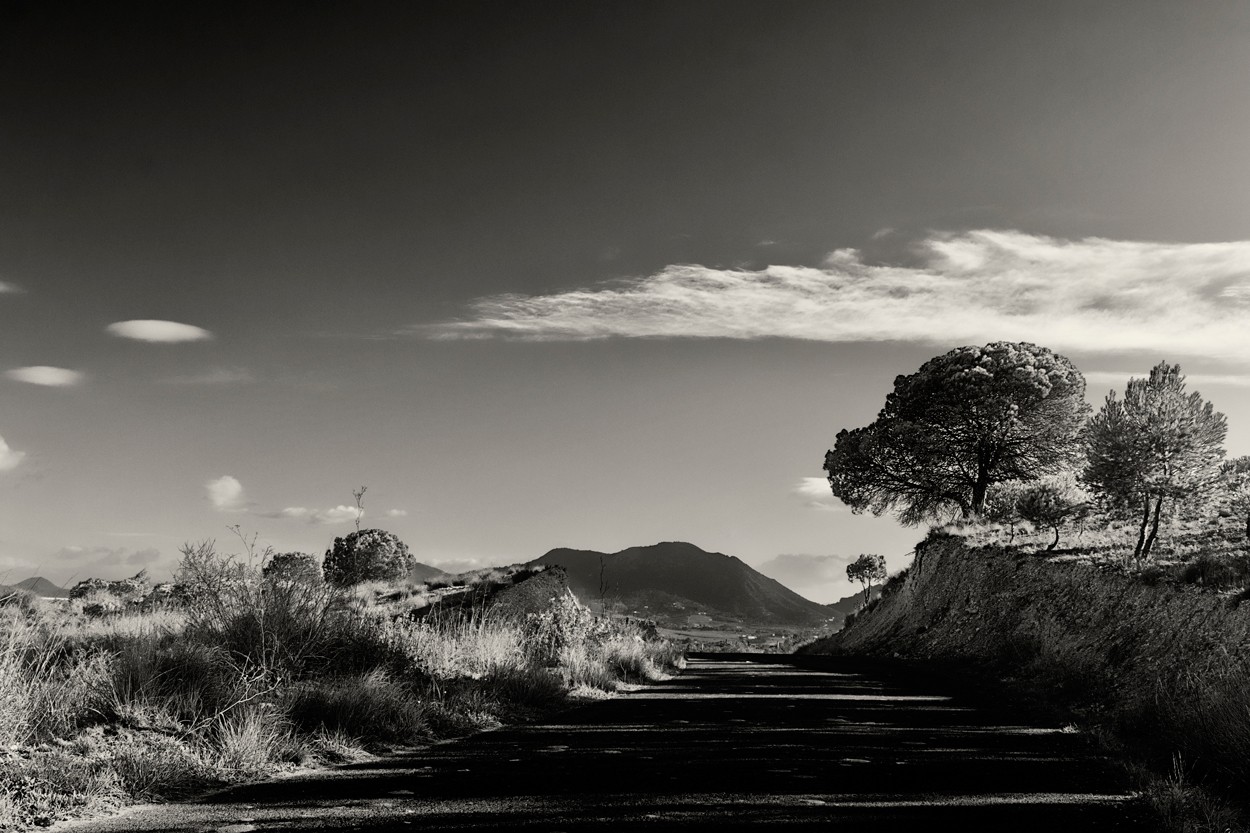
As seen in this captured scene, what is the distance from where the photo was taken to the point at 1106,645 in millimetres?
16781

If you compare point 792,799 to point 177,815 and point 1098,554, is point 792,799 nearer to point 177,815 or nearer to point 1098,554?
point 177,815

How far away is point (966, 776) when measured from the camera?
279 inches

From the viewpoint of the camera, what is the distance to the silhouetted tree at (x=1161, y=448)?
23.3 metres

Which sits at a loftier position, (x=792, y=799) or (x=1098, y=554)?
(x=1098, y=554)

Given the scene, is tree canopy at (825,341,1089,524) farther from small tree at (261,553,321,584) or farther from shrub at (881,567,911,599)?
small tree at (261,553,321,584)

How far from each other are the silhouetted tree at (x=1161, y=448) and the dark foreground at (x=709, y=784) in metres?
15.8

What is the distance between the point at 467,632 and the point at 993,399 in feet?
113

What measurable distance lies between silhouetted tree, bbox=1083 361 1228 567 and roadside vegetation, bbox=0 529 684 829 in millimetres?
16995

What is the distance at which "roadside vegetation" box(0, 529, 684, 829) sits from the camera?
6.29m

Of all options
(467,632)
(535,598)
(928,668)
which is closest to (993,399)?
(928,668)

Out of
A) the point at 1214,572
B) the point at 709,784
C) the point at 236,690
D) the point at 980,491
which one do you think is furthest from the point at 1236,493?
the point at 236,690

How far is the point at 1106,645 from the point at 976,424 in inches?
1088

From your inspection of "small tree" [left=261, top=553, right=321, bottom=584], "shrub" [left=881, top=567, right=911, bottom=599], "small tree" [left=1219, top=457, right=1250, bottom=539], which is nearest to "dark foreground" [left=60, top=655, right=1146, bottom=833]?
"small tree" [left=261, top=553, right=321, bottom=584]

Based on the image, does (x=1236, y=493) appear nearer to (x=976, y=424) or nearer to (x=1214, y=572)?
(x=976, y=424)
